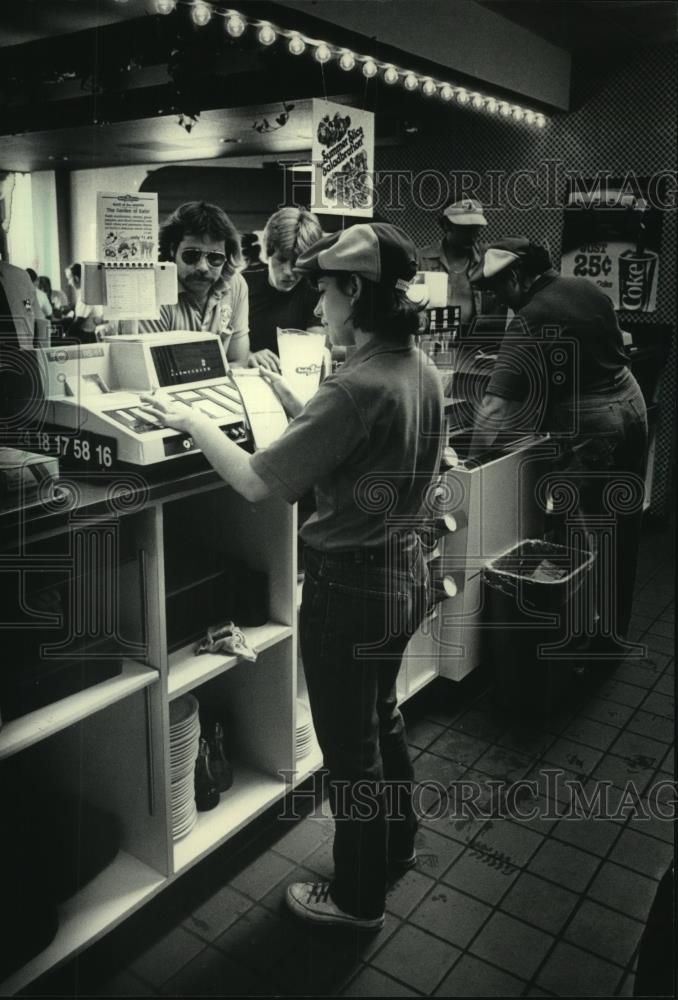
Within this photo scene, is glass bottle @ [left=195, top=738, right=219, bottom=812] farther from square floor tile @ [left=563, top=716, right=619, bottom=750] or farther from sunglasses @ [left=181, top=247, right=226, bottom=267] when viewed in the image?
sunglasses @ [left=181, top=247, right=226, bottom=267]

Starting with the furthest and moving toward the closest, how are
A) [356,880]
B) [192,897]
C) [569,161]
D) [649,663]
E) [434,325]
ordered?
[569,161]
[649,663]
[434,325]
[192,897]
[356,880]

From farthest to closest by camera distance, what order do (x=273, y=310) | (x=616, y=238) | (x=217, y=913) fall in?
(x=616, y=238)
(x=273, y=310)
(x=217, y=913)

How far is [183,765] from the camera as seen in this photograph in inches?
98.4

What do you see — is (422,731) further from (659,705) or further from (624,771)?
(659,705)

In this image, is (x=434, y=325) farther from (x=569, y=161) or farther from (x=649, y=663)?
(x=569, y=161)

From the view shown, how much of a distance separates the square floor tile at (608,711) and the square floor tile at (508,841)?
893 mm

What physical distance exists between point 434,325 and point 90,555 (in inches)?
84.7

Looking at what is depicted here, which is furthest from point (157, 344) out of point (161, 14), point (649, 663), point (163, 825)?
point (649, 663)

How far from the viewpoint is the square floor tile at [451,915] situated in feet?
7.90

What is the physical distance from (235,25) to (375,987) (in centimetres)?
337

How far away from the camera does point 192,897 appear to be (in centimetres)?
254

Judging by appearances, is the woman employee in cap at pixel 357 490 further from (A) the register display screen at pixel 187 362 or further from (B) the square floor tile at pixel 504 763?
(B) the square floor tile at pixel 504 763

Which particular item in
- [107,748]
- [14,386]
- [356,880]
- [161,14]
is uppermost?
[161,14]

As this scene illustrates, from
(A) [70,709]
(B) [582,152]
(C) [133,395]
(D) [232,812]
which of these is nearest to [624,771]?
(D) [232,812]
